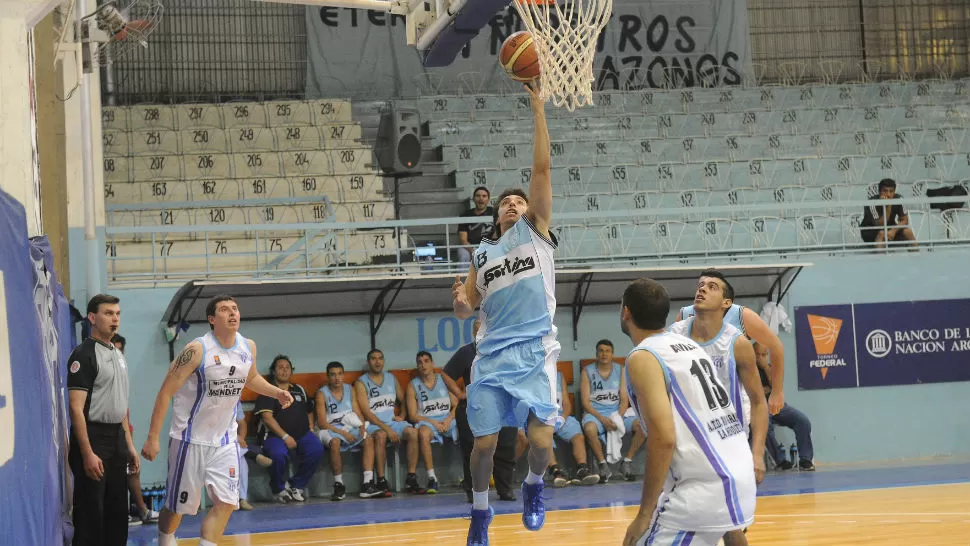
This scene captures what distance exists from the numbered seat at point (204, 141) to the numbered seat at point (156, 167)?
30 cm

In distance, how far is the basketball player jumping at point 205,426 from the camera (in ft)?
25.8

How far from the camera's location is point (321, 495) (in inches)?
563

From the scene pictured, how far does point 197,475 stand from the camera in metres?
7.94

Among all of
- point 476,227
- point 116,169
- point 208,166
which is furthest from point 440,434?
point 116,169

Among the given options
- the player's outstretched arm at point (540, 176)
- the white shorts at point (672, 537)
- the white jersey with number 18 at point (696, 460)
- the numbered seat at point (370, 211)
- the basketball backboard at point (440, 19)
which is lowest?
the white shorts at point (672, 537)

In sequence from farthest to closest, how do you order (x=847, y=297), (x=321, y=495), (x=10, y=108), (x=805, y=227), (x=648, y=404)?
(x=805, y=227), (x=847, y=297), (x=321, y=495), (x=10, y=108), (x=648, y=404)

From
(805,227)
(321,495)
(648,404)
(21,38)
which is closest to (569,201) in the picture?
(805,227)

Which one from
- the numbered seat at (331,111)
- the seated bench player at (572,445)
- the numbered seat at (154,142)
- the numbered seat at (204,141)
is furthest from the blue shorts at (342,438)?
the numbered seat at (331,111)

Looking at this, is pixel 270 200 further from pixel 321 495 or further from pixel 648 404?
pixel 648 404

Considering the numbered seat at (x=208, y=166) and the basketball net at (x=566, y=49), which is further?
the numbered seat at (x=208, y=166)

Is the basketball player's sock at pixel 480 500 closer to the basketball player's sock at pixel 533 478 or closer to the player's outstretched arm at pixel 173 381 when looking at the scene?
the basketball player's sock at pixel 533 478

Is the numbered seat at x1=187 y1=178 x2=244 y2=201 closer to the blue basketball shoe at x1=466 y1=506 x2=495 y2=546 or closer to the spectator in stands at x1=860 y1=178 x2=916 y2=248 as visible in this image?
the spectator in stands at x1=860 y1=178 x2=916 y2=248

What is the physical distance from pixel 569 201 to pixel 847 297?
4.35 metres

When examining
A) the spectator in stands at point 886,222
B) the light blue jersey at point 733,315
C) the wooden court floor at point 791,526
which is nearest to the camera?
the light blue jersey at point 733,315
